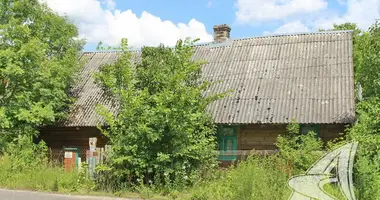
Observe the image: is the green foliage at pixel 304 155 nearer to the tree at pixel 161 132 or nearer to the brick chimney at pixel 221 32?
the tree at pixel 161 132

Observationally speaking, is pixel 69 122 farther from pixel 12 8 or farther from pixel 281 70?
pixel 281 70

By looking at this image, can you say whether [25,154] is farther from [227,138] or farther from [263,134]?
[263,134]

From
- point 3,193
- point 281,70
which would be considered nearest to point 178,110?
point 3,193

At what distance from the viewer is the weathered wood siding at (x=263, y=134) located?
13695 millimetres

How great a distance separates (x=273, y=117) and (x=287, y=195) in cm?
559

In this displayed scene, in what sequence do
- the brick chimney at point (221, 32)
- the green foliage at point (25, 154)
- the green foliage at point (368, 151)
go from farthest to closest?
1. the brick chimney at point (221, 32)
2. the green foliage at point (25, 154)
3. the green foliage at point (368, 151)

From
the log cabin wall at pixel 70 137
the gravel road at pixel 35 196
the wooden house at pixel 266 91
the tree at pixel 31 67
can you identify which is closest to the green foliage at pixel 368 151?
the wooden house at pixel 266 91

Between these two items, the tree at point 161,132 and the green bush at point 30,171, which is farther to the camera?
the green bush at point 30,171

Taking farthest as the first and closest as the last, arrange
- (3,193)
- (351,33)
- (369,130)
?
(351,33)
(3,193)
(369,130)

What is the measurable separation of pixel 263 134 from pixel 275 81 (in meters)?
2.31

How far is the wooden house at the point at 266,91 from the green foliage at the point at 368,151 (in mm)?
2582

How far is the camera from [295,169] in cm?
984

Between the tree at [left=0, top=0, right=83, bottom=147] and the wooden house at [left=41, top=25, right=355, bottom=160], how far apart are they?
4.42ft

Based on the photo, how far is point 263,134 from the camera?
1439 centimetres
